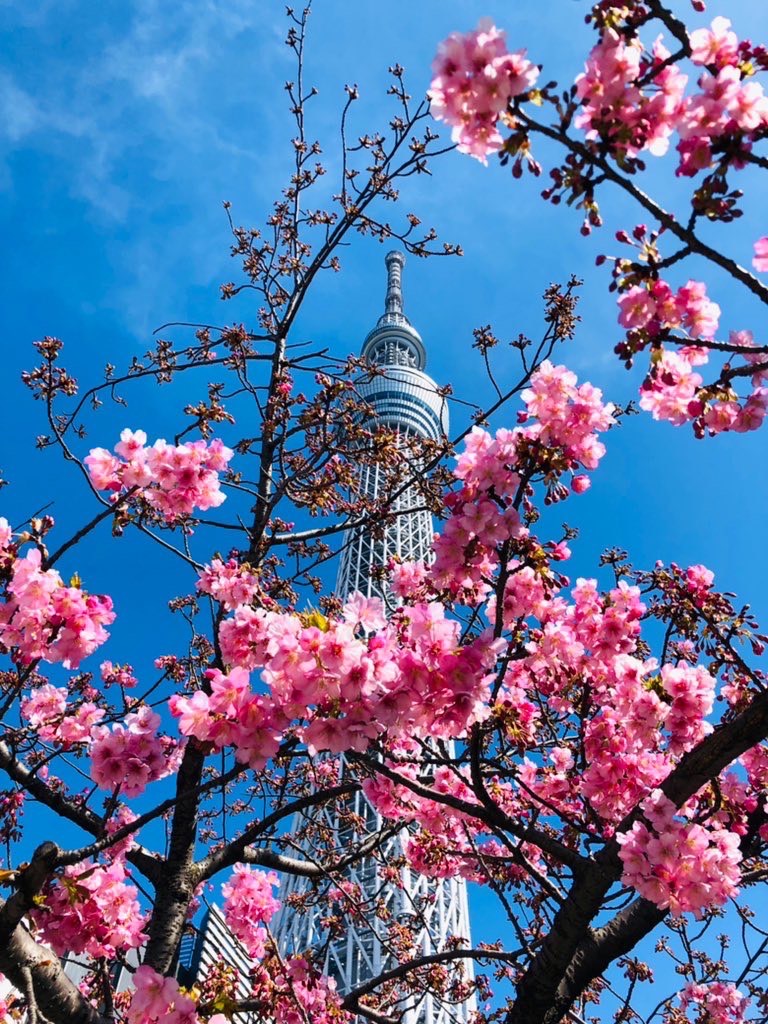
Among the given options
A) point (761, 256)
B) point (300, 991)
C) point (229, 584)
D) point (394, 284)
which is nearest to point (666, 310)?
point (761, 256)

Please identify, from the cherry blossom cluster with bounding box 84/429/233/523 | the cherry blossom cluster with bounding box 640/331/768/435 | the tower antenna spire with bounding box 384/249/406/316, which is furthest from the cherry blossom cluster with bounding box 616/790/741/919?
the tower antenna spire with bounding box 384/249/406/316

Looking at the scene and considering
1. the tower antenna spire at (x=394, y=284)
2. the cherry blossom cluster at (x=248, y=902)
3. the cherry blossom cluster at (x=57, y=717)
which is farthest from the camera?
the tower antenna spire at (x=394, y=284)

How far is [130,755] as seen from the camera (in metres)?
3.24

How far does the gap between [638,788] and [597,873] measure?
710mm

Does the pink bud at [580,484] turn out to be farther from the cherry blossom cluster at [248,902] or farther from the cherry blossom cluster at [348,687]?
the cherry blossom cluster at [248,902]

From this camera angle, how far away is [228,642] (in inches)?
108

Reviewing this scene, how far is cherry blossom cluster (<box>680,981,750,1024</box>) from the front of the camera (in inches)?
184

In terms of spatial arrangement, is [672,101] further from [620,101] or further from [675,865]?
[675,865]

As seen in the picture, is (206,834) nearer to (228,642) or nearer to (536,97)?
(228,642)

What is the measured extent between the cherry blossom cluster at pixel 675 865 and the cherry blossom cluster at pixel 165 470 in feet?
7.62

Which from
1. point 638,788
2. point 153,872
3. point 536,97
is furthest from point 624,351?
point 153,872

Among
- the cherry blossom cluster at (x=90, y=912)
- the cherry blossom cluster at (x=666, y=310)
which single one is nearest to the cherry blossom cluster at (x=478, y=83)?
the cherry blossom cluster at (x=666, y=310)

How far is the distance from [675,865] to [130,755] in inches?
85.6

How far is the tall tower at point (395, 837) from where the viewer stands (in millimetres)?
10617
